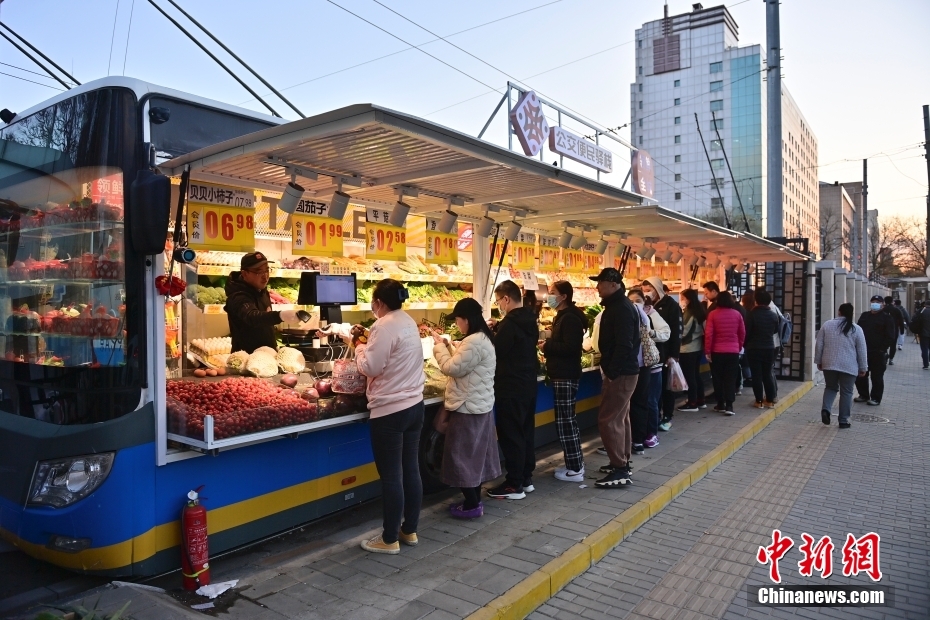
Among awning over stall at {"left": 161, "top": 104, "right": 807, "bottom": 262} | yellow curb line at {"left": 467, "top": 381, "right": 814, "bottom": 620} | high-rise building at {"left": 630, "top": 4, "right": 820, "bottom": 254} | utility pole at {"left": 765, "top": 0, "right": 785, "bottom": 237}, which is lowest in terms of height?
yellow curb line at {"left": 467, "top": 381, "right": 814, "bottom": 620}

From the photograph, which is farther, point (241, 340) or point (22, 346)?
point (241, 340)

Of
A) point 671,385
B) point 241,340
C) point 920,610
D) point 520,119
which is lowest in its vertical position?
point 920,610

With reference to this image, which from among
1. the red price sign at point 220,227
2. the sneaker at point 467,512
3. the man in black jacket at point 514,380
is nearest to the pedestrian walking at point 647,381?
the man in black jacket at point 514,380

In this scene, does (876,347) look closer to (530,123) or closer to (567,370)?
(530,123)

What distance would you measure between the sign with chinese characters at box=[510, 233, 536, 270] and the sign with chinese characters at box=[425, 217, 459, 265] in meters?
1.28

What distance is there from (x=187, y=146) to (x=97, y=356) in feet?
5.10

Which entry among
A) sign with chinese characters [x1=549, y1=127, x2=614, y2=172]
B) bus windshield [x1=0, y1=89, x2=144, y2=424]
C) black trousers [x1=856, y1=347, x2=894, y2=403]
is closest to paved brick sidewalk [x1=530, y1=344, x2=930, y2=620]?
black trousers [x1=856, y1=347, x2=894, y2=403]

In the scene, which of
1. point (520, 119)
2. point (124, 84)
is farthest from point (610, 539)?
point (520, 119)

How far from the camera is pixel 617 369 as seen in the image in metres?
6.16

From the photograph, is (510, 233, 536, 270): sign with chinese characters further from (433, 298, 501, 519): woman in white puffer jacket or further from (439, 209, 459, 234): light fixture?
(433, 298, 501, 519): woman in white puffer jacket

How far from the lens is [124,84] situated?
3.96m

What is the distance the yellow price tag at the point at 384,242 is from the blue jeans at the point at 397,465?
2.51 metres

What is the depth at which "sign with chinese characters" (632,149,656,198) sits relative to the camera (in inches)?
453

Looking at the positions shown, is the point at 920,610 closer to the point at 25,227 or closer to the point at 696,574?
the point at 696,574
